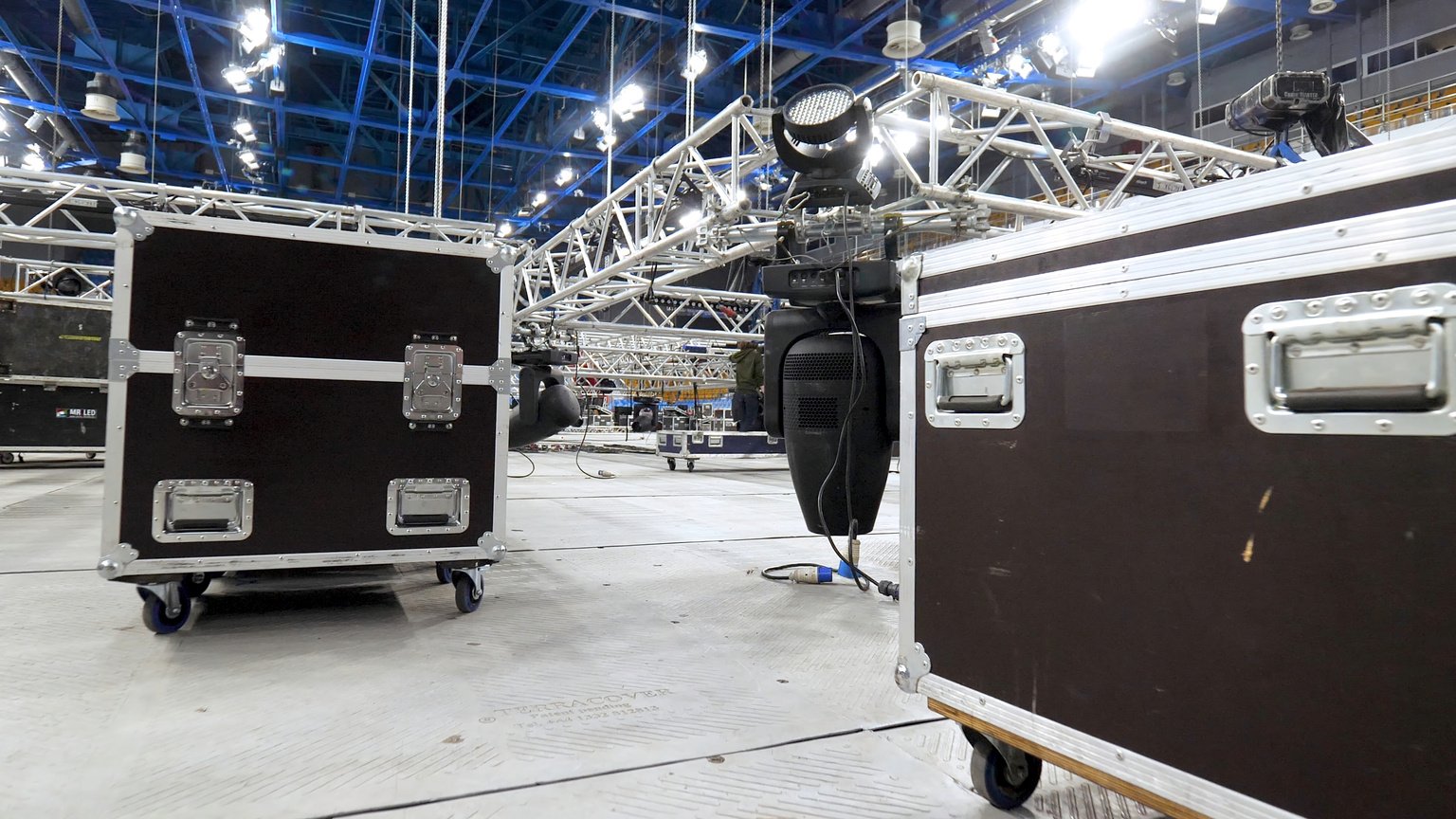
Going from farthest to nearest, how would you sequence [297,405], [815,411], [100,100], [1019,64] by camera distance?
[100,100] → [1019,64] → [815,411] → [297,405]

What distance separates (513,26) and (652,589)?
1034cm

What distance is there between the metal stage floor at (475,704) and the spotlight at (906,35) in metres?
7.45

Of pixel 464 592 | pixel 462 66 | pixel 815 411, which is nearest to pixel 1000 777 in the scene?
pixel 815 411

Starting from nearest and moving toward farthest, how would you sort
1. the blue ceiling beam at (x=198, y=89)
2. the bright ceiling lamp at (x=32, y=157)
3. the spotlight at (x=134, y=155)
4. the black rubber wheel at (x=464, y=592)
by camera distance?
the black rubber wheel at (x=464, y=592) → the blue ceiling beam at (x=198, y=89) → the spotlight at (x=134, y=155) → the bright ceiling lamp at (x=32, y=157)

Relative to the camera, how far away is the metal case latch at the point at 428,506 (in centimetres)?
255

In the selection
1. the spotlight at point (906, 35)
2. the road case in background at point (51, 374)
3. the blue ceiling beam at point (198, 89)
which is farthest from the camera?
the blue ceiling beam at point (198, 89)

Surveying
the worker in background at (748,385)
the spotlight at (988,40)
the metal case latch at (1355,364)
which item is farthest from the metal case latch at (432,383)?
the spotlight at (988,40)

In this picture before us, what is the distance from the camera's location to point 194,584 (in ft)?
8.79

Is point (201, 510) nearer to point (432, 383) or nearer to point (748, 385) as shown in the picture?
point (432, 383)

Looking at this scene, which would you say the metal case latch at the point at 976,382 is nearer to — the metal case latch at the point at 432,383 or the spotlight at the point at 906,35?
the metal case latch at the point at 432,383

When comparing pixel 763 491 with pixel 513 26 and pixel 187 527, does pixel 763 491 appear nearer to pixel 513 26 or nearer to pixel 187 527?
pixel 187 527

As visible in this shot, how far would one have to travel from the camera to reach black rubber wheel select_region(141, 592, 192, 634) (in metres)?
2.34

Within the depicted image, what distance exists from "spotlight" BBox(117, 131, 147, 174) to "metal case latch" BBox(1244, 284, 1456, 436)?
651 inches

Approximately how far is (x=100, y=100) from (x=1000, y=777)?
1407 cm
